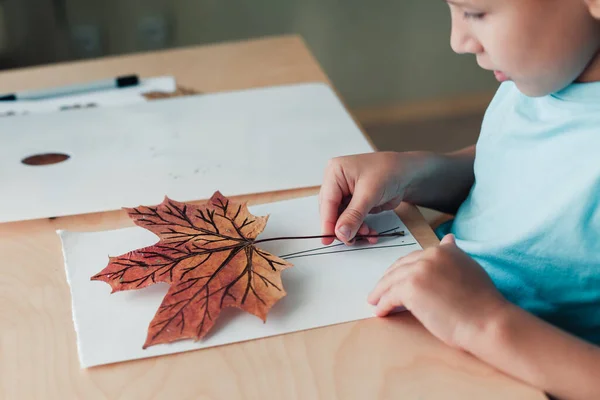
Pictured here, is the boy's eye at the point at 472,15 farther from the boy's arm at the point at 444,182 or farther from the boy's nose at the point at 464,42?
the boy's arm at the point at 444,182

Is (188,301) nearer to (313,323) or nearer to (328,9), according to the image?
(313,323)

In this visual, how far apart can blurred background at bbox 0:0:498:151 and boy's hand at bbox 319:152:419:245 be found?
1.76 m

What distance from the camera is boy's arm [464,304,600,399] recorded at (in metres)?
0.47

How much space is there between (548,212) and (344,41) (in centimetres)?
199

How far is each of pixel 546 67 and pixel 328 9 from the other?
78.0 inches

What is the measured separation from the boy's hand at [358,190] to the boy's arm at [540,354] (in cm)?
17

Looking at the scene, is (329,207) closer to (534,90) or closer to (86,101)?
(534,90)

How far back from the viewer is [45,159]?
33.0 inches

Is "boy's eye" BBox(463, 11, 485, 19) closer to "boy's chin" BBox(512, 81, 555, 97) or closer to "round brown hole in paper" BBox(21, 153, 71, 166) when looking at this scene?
"boy's chin" BBox(512, 81, 555, 97)

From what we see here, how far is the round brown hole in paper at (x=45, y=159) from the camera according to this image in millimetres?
832

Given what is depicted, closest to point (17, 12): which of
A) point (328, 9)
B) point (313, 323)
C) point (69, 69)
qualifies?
point (328, 9)

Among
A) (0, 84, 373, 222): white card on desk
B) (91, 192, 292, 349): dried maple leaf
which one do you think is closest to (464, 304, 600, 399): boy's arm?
(91, 192, 292, 349): dried maple leaf

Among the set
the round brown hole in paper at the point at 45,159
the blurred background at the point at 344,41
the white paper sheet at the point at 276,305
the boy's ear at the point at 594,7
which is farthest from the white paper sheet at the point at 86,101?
the blurred background at the point at 344,41

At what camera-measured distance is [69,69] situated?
1.15 m
